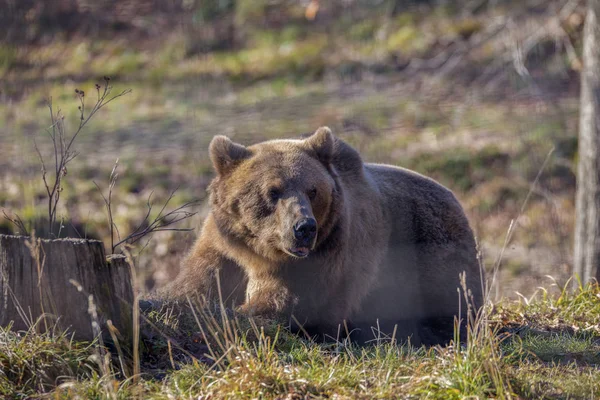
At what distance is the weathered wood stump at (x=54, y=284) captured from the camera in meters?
4.14

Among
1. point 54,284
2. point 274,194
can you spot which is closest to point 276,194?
point 274,194

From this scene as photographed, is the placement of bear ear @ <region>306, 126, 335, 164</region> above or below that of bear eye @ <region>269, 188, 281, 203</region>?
above

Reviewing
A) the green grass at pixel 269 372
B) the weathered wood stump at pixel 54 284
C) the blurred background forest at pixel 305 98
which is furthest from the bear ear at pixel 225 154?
the blurred background forest at pixel 305 98

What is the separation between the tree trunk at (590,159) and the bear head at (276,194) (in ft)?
11.3

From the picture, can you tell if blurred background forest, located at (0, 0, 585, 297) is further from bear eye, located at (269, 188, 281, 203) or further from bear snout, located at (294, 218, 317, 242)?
bear snout, located at (294, 218, 317, 242)

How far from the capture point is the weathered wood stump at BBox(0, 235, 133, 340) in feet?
13.6

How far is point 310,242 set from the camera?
485cm

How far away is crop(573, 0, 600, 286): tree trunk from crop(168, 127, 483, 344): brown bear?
2.34 metres

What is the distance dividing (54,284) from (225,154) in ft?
5.47

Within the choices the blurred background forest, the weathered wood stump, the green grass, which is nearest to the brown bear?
the green grass

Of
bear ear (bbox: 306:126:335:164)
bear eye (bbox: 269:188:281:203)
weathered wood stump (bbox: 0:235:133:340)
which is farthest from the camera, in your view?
bear ear (bbox: 306:126:335:164)

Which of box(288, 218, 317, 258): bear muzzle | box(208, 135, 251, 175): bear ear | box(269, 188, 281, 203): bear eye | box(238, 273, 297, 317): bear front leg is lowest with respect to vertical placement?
box(238, 273, 297, 317): bear front leg

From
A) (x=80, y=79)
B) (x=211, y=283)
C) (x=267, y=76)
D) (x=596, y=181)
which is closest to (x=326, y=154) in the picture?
(x=211, y=283)

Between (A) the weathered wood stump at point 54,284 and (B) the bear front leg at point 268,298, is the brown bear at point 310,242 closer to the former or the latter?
(B) the bear front leg at point 268,298
